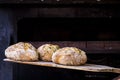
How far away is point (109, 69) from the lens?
6.28 feet

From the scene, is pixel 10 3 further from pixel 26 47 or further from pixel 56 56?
pixel 56 56

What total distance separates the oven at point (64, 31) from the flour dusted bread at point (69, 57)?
998 mm

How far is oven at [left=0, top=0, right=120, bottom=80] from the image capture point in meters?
3.16

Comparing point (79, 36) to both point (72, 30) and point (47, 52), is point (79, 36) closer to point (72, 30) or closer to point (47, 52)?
point (72, 30)

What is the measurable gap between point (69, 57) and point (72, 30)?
3.99ft

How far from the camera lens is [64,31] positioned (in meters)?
3.30

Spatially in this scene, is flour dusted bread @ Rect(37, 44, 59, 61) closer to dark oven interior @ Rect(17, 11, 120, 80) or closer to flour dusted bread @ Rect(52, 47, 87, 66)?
flour dusted bread @ Rect(52, 47, 87, 66)

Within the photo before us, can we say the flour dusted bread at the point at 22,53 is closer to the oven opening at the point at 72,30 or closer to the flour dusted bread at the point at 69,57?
the flour dusted bread at the point at 69,57

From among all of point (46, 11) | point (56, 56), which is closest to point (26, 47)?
point (56, 56)

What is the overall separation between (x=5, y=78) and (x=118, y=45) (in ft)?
4.13

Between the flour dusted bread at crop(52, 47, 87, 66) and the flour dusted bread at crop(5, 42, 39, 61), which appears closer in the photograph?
the flour dusted bread at crop(52, 47, 87, 66)

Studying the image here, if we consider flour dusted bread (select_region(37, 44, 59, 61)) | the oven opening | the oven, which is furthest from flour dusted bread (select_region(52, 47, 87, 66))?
the oven opening

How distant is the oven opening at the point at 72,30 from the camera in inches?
128

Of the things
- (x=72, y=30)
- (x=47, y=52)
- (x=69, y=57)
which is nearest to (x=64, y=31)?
(x=72, y=30)
